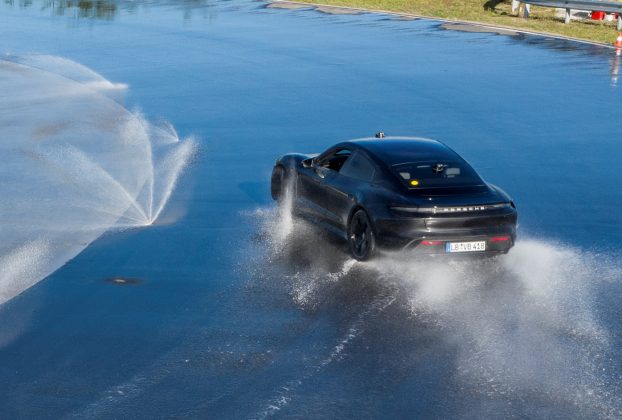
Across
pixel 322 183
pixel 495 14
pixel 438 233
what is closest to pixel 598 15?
pixel 495 14

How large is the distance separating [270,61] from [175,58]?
287 cm

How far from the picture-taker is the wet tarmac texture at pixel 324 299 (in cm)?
880

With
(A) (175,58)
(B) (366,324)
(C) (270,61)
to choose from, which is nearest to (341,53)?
(C) (270,61)

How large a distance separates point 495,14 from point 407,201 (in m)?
32.5

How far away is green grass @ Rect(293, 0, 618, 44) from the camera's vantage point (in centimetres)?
3806

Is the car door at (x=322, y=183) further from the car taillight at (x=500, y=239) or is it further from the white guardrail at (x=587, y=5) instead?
the white guardrail at (x=587, y=5)

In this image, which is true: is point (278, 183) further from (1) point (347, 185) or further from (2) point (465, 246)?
(2) point (465, 246)

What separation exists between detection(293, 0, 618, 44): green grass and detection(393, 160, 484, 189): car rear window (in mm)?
24227

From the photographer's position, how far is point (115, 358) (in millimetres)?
9547

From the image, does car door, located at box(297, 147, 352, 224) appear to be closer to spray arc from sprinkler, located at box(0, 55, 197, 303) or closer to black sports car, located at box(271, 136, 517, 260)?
black sports car, located at box(271, 136, 517, 260)

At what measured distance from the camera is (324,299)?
1138 centimetres

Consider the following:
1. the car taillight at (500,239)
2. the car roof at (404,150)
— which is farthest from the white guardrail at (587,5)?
the car taillight at (500,239)

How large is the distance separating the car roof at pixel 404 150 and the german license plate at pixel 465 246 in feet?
4.65

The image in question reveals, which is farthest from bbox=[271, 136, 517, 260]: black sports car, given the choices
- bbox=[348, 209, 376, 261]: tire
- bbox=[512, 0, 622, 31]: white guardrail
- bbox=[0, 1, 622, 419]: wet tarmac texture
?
bbox=[512, 0, 622, 31]: white guardrail
